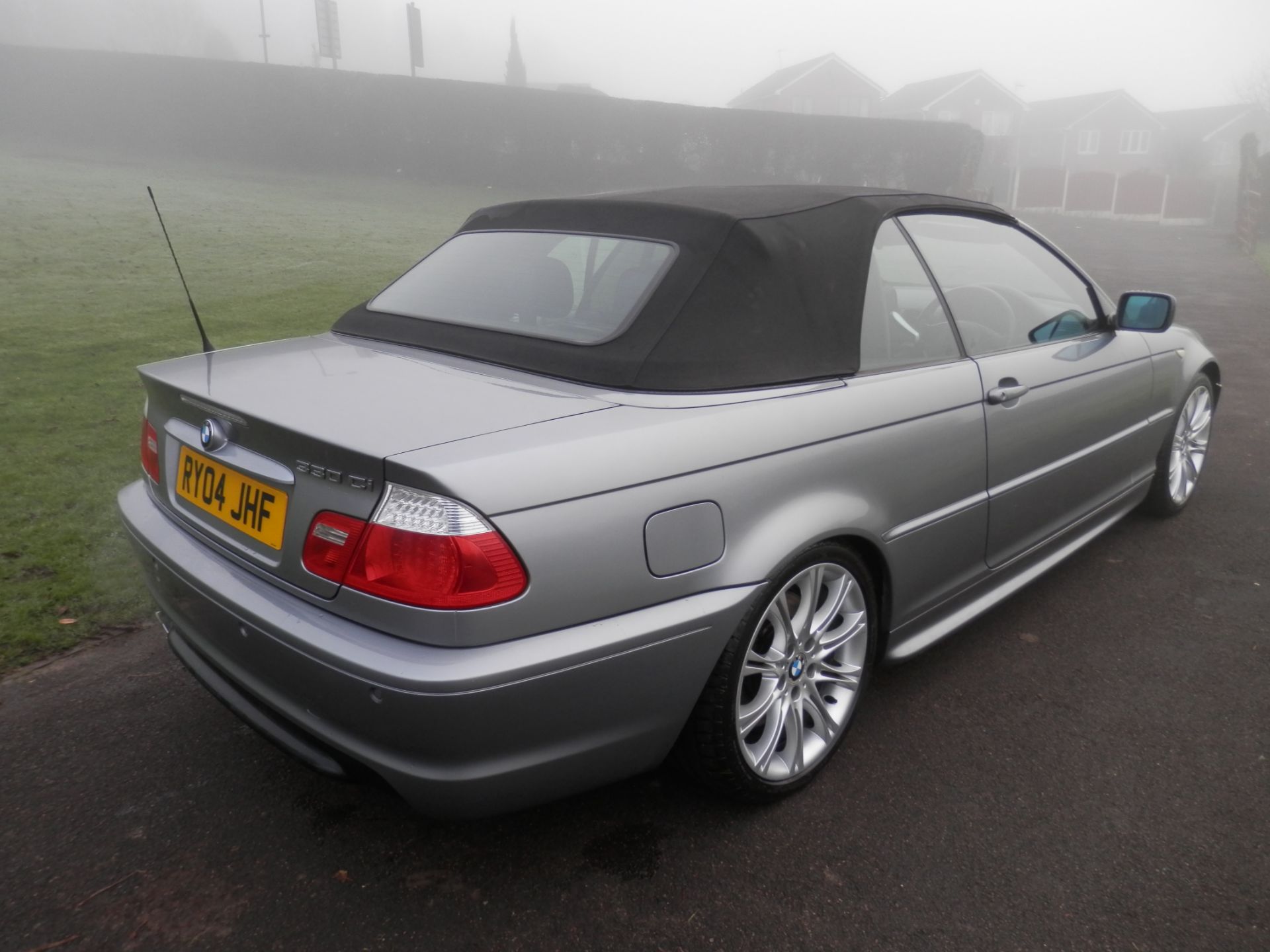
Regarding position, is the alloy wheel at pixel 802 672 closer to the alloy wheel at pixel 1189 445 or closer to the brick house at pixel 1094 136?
the alloy wheel at pixel 1189 445

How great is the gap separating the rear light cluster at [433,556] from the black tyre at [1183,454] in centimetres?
354

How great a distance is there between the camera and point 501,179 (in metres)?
27.0

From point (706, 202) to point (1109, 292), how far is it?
42.0ft

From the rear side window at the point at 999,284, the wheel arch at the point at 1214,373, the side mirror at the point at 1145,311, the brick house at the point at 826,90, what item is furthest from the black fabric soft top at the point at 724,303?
the brick house at the point at 826,90

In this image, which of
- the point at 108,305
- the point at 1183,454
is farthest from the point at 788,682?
the point at 108,305

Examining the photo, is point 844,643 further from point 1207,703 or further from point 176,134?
point 176,134

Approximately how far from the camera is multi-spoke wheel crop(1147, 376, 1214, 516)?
14.1 ft

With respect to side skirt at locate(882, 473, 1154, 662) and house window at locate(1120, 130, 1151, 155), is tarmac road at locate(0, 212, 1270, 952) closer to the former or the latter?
side skirt at locate(882, 473, 1154, 662)

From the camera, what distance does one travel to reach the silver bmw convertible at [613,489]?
1.84m

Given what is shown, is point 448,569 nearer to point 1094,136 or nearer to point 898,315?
point 898,315

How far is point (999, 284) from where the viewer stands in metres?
3.41

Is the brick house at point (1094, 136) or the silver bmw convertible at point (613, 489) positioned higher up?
the brick house at point (1094, 136)

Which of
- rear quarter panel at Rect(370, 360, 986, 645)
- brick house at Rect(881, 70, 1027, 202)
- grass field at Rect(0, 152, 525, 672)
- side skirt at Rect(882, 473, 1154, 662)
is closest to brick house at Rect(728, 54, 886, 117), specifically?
brick house at Rect(881, 70, 1027, 202)

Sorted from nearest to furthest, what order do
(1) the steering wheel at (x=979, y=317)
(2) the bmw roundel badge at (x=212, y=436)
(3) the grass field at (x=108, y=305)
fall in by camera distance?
(2) the bmw roundel badge at (x=212, y=436)
(1) the steering wheel at (x=979, y=317)
(3) the grass field at (x=108, y=305)
